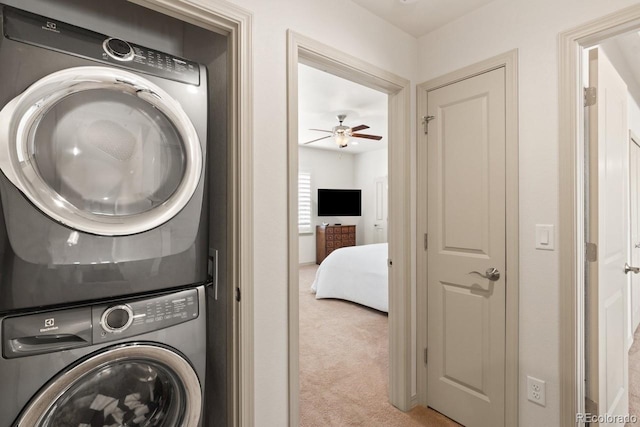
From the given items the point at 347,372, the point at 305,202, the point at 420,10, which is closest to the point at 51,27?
the point at 420,10

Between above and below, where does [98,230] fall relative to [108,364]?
above

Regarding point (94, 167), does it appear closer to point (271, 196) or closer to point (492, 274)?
point (271, 196)

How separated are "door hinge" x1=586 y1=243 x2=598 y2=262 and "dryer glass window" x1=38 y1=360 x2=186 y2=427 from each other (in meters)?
1.94

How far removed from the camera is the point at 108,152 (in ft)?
3.87

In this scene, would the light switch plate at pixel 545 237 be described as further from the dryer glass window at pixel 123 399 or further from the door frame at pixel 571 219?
the dryer glass window at pixel 123 399

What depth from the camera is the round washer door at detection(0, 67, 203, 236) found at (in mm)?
1029

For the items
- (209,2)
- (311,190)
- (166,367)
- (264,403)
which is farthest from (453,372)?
(311,190)

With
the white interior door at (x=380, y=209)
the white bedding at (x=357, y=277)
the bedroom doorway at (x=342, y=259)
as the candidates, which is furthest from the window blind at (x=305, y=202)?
the white bedding at (x=357, y=277)

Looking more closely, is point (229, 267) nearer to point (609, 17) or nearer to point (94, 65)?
point (94, 65)

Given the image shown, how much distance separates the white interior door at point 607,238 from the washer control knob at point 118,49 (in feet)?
6.80

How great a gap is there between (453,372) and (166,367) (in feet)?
5.51

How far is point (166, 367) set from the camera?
4.14 feet

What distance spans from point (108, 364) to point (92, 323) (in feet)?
0.53

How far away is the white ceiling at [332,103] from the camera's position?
365 centimetres
